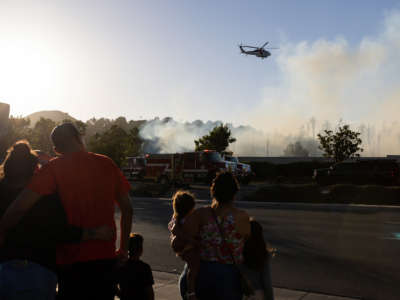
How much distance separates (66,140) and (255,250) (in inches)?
65.4

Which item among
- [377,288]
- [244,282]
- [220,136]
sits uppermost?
[220,136]

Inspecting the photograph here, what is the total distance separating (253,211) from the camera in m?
16.7

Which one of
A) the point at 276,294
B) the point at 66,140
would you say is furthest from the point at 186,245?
the point at 276,294

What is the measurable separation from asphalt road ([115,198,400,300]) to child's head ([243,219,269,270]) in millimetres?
3444

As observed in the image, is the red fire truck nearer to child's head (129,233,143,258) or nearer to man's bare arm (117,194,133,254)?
child's head (129,233,143,258)

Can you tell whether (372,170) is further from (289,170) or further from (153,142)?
(153,142)

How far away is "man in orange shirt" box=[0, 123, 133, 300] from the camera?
302cm

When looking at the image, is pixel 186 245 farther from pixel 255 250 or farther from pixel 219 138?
pixel 219 138

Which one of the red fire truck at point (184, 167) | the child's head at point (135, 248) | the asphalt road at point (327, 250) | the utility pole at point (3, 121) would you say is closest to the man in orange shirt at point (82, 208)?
the child's head at point (135, 248)

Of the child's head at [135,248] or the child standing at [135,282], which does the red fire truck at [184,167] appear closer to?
the child's head at [135,248]

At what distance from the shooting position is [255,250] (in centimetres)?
355

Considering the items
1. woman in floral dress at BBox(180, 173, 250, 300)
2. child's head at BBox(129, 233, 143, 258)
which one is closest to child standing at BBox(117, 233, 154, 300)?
child's head at BBox(129, 233, 143, 258)

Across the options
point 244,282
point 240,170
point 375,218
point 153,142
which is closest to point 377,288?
point 244,282

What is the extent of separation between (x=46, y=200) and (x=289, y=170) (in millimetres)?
41375
